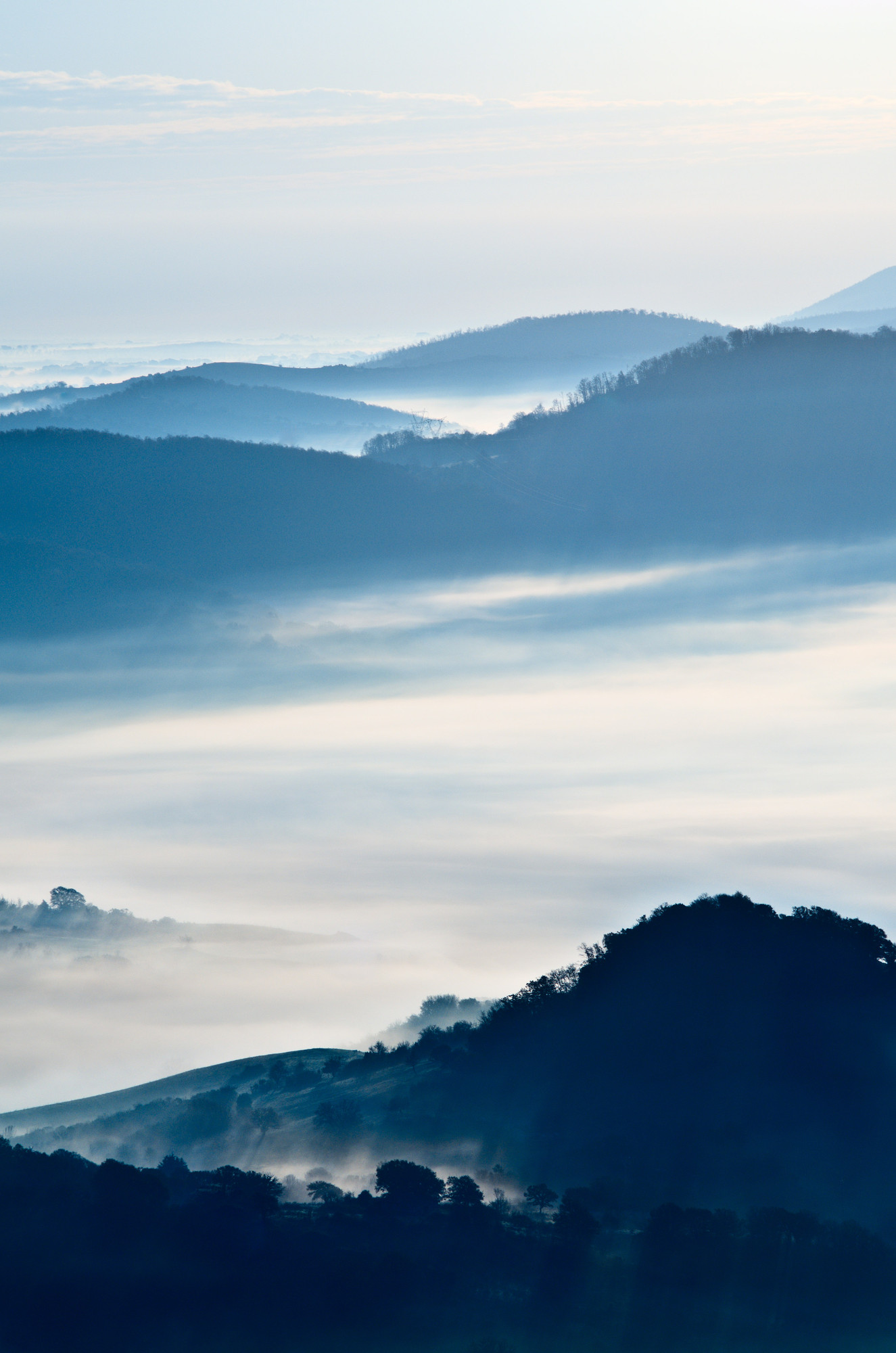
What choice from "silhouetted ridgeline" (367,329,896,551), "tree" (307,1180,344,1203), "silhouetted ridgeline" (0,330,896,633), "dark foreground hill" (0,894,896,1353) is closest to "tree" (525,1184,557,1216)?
"dark foreground hill" (0,894,896,1353)

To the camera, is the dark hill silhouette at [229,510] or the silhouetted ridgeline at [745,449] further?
the silhouetted ridgeline at [745,449]

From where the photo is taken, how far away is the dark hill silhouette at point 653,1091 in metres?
24.6

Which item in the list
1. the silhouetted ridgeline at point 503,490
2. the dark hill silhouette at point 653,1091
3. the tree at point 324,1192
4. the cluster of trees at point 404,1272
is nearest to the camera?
the cluster of trees at point 404,1272

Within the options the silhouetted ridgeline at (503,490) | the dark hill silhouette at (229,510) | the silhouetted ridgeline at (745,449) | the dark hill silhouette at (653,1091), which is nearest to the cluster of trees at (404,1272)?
the dark hill silhouette at (653,1091)

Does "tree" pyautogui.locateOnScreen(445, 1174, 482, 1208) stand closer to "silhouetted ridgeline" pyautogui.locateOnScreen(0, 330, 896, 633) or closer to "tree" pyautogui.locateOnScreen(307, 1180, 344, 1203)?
"tree" pyautogui.locateOnScreen(307, 1180, 344, 1203)

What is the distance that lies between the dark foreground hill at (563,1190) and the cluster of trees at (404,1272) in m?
0.04

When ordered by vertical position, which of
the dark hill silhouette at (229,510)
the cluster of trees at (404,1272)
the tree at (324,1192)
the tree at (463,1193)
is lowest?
the cluster of trees at (404,1272)

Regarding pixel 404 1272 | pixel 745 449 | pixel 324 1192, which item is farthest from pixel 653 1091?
pixel 745 449

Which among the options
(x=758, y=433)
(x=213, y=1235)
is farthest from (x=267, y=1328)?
(x=758, y=433)

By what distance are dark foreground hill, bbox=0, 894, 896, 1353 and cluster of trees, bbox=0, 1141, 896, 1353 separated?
4 centimetres

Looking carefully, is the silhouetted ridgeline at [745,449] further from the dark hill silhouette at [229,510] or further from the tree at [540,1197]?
the tree at [540,1197]

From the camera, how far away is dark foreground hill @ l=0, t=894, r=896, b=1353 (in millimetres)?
20422

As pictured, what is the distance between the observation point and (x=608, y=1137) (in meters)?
25.6

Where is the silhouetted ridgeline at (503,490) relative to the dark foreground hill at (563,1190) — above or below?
above
